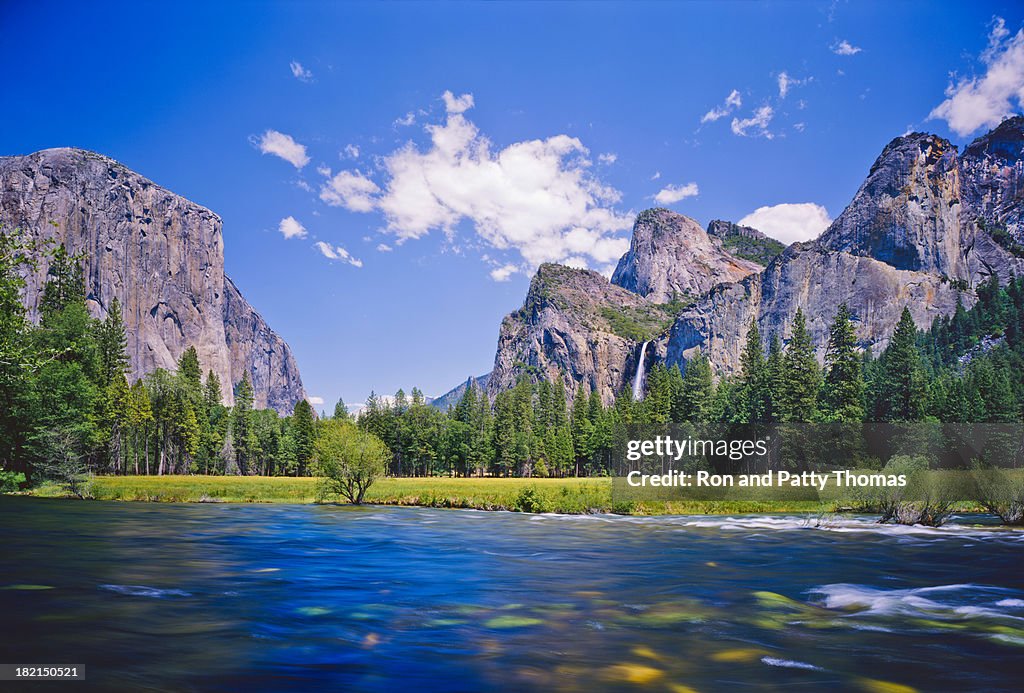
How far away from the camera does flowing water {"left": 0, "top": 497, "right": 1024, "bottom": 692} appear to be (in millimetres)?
7469

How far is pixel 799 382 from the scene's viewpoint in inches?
3346

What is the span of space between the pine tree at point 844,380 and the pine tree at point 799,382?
209 centimetres

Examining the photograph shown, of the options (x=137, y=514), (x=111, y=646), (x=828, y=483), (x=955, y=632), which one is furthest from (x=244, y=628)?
(x=828, y=483)

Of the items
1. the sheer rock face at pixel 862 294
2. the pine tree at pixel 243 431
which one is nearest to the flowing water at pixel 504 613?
the pine tree at pixel 243 431

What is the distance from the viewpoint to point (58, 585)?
38.7 ft

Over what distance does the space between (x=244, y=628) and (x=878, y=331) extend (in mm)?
198366

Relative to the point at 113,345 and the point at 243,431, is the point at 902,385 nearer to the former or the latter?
the point at 113,345

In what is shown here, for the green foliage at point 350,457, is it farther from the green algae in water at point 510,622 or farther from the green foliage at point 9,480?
the green algae in water at point 510,622

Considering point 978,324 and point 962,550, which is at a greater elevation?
point 978,324

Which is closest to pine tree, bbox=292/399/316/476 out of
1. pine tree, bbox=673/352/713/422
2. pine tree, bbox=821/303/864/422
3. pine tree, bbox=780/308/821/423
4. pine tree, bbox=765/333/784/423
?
pine tree, bbox=673/352/713/422

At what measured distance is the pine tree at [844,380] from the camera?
79312 millimetres

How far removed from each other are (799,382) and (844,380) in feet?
18.8

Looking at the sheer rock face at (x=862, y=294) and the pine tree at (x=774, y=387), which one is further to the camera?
the sheer rock face at (x=862, y=294)

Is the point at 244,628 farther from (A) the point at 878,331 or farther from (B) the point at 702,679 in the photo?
(A) the point at 878,331
